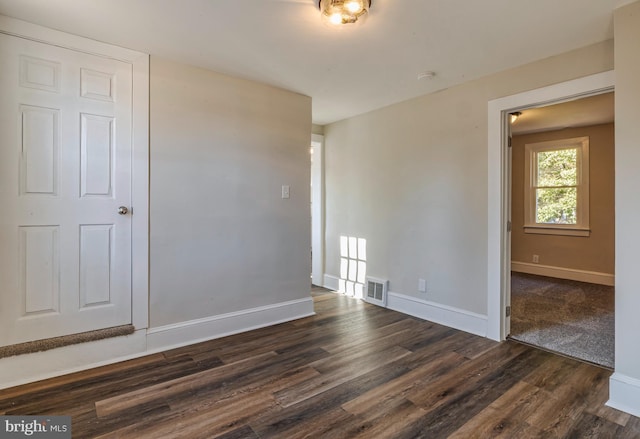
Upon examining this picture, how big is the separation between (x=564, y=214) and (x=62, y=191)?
6215 millimetres

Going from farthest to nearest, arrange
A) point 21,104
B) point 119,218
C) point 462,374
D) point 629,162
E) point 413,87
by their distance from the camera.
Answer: point 413,87 → point 119,218 → point 462,374 → point 21,104 → point 629,162

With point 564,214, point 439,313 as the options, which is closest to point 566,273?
point 564,214

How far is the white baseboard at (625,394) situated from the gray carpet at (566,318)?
0.53 meters

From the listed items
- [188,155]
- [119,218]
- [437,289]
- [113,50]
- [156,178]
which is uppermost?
[113,50]

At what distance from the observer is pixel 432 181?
10.7 feet

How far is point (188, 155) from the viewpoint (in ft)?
8.73

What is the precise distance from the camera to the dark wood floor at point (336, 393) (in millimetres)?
1671

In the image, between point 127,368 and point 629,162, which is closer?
point 629,162

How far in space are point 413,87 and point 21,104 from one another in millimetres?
2971

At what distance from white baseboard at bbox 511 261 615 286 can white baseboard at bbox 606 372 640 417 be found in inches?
144

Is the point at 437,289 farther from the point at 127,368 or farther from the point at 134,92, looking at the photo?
the point at 134,92

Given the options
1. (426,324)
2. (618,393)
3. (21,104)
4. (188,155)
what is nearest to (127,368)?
(188,155)

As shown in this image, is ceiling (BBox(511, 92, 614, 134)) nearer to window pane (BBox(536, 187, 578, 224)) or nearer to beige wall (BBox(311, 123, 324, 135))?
window pane (BBox(536, 187, 578, 224))

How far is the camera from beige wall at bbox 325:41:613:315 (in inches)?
111
